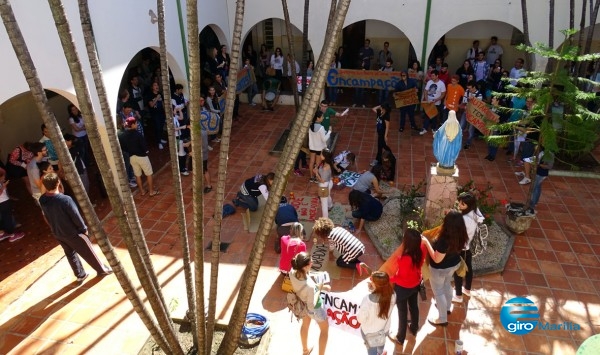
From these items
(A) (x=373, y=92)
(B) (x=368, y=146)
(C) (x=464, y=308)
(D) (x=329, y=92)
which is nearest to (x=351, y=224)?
(C) (x=464, y=308)

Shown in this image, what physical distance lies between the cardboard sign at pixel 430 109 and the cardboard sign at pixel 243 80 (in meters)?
5.10

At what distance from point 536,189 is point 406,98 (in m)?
4.57

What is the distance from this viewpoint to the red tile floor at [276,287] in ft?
19.3

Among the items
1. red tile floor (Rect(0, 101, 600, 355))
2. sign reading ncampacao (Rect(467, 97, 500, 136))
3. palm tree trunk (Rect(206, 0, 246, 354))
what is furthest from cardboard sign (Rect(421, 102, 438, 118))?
palm tree trunk (Rect(206, 0, 246, 354))

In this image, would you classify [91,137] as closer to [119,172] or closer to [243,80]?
[119,172]

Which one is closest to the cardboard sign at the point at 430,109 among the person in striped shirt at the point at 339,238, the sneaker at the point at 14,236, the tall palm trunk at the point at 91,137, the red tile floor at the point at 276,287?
the red tile floor at the point at 276,287

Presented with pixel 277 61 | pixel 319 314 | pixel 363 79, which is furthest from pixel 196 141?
pixel 277 61

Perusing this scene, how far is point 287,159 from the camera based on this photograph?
344cm

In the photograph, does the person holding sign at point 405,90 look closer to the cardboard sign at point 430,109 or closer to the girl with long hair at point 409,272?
the cardboard sign at point 430,109

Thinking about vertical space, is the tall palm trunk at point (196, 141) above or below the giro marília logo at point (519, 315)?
above

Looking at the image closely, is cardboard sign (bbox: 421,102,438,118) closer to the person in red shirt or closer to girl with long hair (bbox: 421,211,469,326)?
the person in red shirt

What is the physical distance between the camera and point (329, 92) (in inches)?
572

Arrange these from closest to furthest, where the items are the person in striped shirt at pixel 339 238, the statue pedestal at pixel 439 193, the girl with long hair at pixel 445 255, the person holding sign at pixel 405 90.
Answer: the girl with long hair at pixel 445 255
the person in striped shirt at pixel 339 238
the statue pedestal at pixel 439 193
the person holding sign at pixel 405 90

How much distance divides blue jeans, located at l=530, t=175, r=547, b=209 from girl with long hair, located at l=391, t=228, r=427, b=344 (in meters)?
3.81
